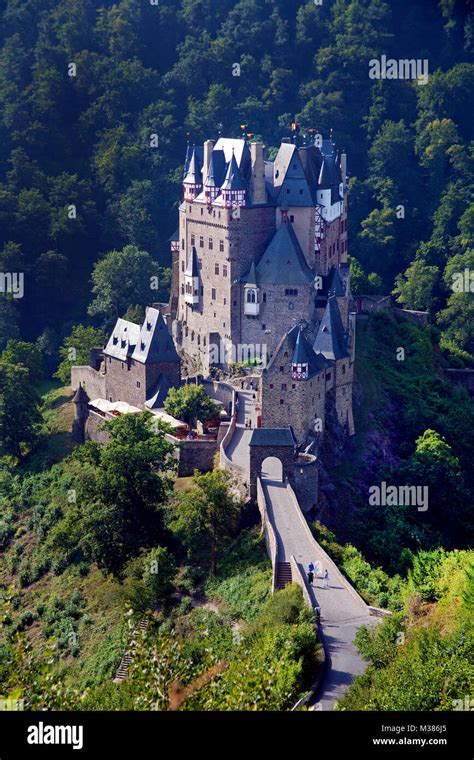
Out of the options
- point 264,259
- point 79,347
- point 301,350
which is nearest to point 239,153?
point 264,259

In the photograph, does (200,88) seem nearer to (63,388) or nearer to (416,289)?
(416,289)

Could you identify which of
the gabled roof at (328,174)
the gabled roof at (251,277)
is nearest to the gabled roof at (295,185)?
the gabled roof at (328,174)

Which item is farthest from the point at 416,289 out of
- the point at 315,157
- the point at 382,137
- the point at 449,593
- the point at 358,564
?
the point at 449,593

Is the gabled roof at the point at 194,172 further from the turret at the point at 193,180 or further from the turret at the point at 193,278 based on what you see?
the turret at the point at 193,278

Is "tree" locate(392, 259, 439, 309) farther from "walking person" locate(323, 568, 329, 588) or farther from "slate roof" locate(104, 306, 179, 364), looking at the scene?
"walking person" locate(323, 568, 329, 588)
